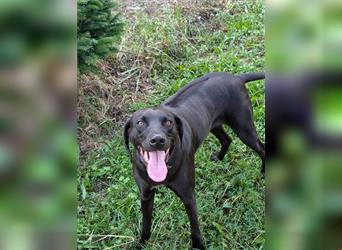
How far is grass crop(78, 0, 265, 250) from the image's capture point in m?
3.34

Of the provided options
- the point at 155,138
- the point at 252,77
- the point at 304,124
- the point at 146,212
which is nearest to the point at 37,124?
the point at 304,124

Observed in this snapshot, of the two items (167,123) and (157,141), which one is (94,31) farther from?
(157,141)

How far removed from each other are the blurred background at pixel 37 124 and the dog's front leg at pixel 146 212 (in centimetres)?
214

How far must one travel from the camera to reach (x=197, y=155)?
404 centimetres

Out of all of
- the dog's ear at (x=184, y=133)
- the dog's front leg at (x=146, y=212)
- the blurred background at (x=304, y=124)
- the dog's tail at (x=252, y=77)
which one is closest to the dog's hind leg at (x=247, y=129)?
the dog's tail at (x=252, y=77)

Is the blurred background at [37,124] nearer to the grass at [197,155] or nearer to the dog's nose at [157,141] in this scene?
the dog's nose at [157,141]

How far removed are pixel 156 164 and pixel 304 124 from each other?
2067 mm

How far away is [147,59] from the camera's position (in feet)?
17.3

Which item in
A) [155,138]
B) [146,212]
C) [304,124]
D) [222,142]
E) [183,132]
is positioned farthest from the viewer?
[222,142]

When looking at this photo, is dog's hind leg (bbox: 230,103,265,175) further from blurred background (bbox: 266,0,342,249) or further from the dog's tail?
blurred background (bbox: 266,0,342,249)

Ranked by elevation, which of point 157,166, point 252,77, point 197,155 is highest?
point 252,77

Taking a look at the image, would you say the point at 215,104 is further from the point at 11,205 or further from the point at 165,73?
the point at 11,205

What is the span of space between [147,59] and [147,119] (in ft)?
8.29

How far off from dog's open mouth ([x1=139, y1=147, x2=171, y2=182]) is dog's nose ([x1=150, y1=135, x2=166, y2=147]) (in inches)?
3.0
